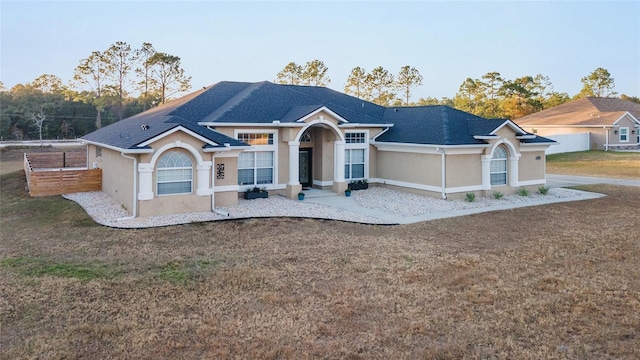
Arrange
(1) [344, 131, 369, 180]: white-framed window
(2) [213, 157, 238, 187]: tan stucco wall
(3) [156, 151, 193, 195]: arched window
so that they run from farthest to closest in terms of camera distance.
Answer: (1) [344, 131, 369, 180]: white-framed window < (2) [213, 157, 238, 187]: tan stucco wall < (3) [156, 151, 193, 195]: arched window

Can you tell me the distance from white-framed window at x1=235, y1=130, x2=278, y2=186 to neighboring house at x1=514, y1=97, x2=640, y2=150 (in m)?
38.4

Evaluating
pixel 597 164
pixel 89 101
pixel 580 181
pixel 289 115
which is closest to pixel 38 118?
pixel 89 101

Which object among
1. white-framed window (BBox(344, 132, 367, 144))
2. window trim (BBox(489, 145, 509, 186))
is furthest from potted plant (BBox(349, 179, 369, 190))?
window trim (BBox(489, 145, 509, 186))

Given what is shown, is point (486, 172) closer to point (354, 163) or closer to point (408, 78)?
point (354, 163)

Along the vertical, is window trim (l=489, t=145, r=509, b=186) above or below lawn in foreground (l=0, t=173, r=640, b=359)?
above

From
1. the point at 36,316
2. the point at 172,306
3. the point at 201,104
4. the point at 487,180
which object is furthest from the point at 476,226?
the point at 201,104

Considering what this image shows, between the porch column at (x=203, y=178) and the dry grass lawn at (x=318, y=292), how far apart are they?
2.59m

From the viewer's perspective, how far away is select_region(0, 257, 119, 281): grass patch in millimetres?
9926

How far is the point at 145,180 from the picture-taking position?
16031 mm

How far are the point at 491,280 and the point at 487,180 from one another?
12681mm

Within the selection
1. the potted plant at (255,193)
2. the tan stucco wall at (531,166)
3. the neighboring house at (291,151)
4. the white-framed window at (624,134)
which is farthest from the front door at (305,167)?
the white-framed window at (624,134)

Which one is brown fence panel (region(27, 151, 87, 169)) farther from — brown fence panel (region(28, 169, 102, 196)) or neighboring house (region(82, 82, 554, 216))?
brown fence panel (region(28, 169, 102, 196))

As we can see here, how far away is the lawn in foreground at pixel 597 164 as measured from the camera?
3291 centimetres

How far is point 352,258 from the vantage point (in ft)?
38.2
